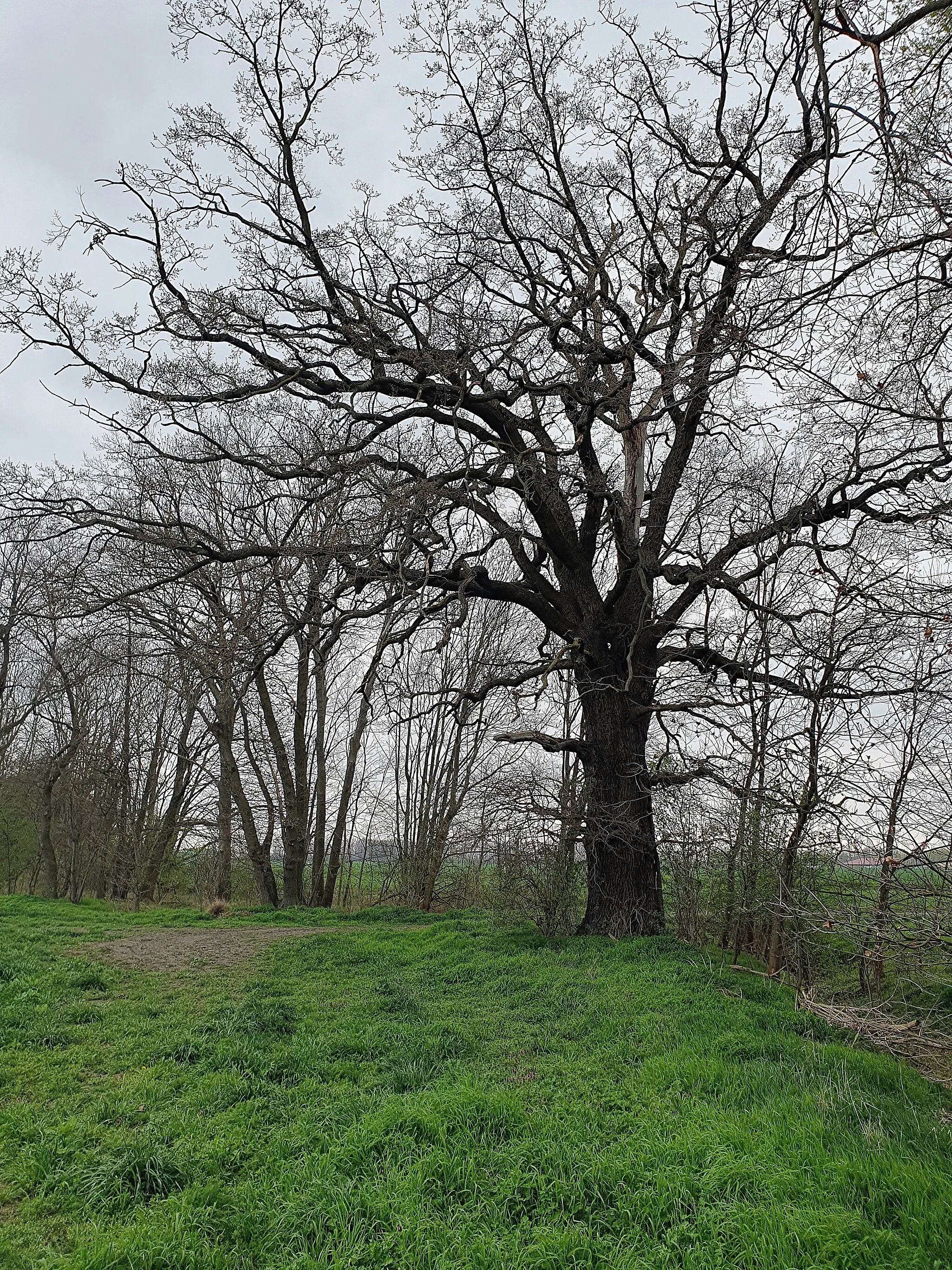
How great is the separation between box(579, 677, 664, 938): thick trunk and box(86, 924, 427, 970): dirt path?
145 inches

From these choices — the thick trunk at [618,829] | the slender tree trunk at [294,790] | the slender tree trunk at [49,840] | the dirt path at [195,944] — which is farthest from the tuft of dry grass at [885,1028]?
the slender tree trunk at [49,840]

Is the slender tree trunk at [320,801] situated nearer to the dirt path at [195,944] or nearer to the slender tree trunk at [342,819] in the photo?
the slender tree trunk at [342,819]

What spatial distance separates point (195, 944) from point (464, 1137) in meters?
7.95

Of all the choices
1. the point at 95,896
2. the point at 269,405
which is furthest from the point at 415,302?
the point at 95,896

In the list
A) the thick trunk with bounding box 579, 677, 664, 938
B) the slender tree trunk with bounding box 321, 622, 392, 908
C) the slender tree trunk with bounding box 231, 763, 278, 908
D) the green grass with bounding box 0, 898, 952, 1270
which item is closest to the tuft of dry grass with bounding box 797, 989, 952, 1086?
the green grass with bounding box 0, 898, 952, 1270

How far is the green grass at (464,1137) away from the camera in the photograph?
118 inches

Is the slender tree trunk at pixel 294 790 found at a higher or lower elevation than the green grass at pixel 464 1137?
higher

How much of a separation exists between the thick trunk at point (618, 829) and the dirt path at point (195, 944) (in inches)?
145

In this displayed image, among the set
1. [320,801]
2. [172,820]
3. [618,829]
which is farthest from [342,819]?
[618,829]

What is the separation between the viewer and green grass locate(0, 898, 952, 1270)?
301 cm

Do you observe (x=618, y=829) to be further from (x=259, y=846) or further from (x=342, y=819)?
(x=259, y=846)

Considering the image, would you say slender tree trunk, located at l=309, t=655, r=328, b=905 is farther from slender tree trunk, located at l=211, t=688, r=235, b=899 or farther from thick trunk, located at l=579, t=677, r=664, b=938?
thick trunk, located at l=579, t=677, r=664, b=938

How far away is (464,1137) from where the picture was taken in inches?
152

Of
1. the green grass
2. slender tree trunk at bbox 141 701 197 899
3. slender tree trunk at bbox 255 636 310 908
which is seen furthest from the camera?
slender tree trunk at bbox 141 701 197 899
